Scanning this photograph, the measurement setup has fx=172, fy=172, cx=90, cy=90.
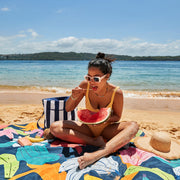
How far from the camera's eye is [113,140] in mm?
2629

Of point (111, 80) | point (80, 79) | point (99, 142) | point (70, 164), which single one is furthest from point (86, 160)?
point (80, 79)

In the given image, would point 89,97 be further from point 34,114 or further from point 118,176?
point 34,114

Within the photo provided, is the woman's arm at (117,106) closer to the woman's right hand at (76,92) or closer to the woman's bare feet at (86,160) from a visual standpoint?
the woman's right hand at (76,92)

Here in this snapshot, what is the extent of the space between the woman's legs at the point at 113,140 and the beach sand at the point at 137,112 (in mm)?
1674

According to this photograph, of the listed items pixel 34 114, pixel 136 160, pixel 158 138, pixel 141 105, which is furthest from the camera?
pixel 141 105

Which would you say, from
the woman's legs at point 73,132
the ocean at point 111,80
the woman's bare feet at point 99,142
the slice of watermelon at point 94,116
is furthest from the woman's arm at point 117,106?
the ocean at point 111,80

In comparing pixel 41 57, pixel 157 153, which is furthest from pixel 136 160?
pixel 41 57

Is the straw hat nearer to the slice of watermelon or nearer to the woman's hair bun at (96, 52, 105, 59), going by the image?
the slice of watermelon

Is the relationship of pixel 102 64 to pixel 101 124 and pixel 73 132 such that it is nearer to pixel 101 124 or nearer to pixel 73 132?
pixel 101 124

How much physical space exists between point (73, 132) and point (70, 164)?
617 millimetres

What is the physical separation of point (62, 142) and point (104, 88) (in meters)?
1.23

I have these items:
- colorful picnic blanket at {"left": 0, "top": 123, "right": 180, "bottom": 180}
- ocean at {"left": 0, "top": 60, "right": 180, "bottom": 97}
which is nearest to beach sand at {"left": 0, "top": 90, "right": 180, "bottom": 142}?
colorful picnic blanket at {"left": 0, "top": 123, "right": 180, "bottom": 180}

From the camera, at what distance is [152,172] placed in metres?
2.20

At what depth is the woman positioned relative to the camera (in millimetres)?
2672
